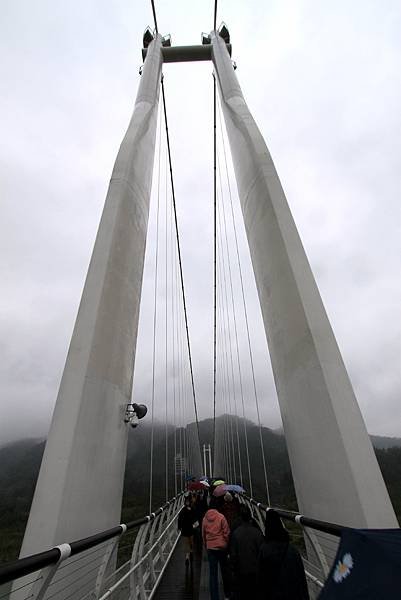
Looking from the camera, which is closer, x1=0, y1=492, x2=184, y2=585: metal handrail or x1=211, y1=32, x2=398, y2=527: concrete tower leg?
x1=0, y1=492, x2=184, y2=585: metal handrail

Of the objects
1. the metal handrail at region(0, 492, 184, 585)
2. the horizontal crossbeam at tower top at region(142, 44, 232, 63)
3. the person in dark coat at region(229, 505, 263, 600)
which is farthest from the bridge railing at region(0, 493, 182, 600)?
the horizontal crossbeam at tower top at region(142, 44, 232, 63)

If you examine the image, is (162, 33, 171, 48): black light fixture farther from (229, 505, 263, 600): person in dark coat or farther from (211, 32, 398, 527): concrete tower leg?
(229, 505, 263, 600): person in dark coat

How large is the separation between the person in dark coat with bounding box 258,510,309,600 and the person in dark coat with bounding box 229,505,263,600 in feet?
2.26

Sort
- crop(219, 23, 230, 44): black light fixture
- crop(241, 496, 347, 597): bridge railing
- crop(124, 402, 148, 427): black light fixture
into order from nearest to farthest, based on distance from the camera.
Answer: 1. crop(241, 496, 347, 597): bridge railing
2. crop(124, 402, 148, 427): black light fixture
3. crop(219, 23, 230, 44): black light fixture

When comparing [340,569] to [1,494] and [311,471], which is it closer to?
[311,471]

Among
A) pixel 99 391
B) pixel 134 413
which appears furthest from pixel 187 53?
pixel 99 391

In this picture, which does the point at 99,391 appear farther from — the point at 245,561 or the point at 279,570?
the point at 279,570

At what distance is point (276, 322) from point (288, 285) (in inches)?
18.4

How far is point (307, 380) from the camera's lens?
10.8ft

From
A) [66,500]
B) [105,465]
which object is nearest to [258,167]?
[105,465]

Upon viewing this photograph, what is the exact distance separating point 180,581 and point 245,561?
205 cm

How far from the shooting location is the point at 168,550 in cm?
564

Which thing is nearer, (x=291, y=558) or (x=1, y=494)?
(x=291, y=558)

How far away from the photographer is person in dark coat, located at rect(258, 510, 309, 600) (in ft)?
5.39
